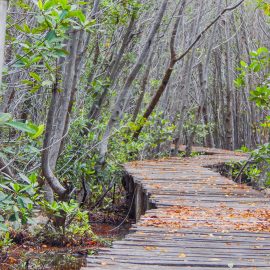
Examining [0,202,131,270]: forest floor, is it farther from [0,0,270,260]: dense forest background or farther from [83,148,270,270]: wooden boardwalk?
[83,148,270,270]: wooden boardwalk

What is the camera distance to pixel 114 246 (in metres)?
3.97

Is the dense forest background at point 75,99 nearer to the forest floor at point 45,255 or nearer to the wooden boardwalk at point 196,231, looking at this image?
the forest floor at point 45,255

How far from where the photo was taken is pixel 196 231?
15.2ft

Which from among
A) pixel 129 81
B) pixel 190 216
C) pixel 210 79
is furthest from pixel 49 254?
pixel 210 79

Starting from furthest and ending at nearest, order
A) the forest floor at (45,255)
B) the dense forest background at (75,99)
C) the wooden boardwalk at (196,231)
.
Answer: the forest floor at (45,255) → the dense forest background at (75,99) → the wooden boardwalk at (196,231)

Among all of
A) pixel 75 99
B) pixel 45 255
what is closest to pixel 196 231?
pixel 45 255

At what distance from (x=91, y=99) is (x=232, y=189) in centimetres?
348

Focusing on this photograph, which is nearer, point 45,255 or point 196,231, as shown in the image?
point 196,231

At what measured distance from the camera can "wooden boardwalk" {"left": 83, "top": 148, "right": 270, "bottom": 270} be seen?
3611mm

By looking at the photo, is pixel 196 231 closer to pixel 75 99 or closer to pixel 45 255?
pixel 45 255

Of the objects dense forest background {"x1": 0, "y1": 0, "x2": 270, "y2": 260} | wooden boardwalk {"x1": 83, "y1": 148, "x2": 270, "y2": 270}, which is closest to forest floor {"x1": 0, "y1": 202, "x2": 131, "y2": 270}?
dense forest background {"x1": 0, "y1": 0, "x2": 270, "y2": 260}

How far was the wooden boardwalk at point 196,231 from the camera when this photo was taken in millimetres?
3611

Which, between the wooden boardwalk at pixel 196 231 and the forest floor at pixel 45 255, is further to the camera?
the forest floor at pixel 45 255

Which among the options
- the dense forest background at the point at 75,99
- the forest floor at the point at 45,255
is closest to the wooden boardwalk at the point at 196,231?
the dense forest background at the point at 75,99
